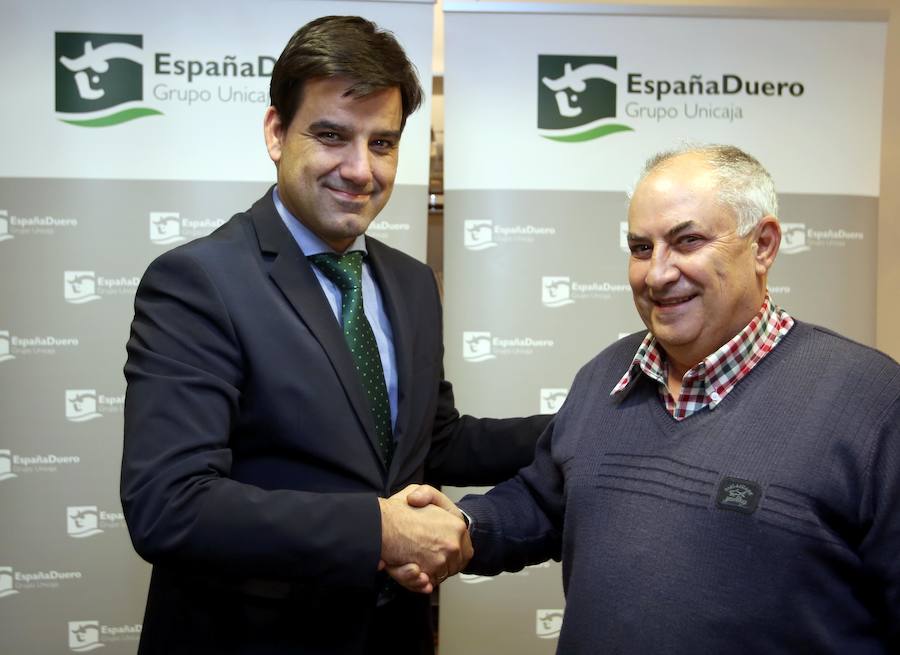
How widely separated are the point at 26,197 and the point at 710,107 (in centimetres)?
289

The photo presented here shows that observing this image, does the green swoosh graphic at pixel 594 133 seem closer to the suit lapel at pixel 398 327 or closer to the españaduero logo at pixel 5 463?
the suit lapel at pixel 398 327

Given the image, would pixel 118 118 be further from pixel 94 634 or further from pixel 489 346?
pixel 94 634

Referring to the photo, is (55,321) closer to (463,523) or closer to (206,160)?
(206,160)

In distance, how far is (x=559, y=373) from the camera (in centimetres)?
382

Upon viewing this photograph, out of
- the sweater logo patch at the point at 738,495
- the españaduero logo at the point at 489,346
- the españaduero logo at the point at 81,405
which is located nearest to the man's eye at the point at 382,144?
the sweater logo patch at the point at 738,495

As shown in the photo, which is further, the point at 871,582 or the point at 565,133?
the point at 565,133

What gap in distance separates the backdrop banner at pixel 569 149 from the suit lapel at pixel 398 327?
55.8 inches

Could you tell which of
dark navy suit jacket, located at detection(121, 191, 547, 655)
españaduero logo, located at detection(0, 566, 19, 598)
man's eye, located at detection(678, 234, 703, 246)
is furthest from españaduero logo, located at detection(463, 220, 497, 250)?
españaduero logo, located at detection(0, 566, 19, 598)

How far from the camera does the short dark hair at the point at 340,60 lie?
6.71ft

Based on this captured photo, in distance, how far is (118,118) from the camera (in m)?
3.63

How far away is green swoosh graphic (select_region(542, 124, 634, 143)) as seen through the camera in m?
3.80

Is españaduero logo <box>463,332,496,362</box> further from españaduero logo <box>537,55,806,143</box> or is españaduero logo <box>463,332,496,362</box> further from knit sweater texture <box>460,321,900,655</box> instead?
knit sweater texture <box>460,321,900,655</box>

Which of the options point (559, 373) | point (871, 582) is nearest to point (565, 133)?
point (559, 373)

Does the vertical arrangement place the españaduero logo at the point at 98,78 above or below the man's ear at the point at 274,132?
above
